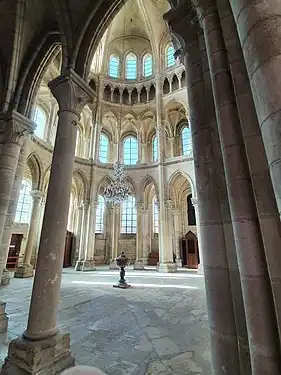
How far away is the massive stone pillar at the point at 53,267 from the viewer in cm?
224

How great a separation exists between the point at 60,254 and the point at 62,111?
7.50 feet

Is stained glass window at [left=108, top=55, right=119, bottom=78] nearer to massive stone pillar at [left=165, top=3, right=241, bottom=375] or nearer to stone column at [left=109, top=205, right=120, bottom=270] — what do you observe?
stone column at [left=109, top=205, right=120, bottom=270]

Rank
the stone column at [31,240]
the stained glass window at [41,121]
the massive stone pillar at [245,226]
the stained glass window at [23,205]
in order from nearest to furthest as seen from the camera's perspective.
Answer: the massive stone pillar at [245,226], the stone column at [31,240], the stained glass window at [41,121], the stained glass window at [23,205]

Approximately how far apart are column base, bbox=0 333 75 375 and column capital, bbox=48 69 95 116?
3.25 metres

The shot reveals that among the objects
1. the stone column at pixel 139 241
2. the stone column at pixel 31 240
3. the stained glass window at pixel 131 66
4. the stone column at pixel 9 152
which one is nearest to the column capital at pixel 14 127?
the stone column at pixel 9 152

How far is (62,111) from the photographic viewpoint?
3498 mm

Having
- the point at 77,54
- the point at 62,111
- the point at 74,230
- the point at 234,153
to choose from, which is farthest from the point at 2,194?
the point at 74,230

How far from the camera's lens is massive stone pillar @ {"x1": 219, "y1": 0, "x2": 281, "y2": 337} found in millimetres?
1293

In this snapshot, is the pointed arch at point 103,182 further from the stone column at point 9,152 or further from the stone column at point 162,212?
the stone column at point 9,152

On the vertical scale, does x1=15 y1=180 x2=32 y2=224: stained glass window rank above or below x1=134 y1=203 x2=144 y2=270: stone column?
above

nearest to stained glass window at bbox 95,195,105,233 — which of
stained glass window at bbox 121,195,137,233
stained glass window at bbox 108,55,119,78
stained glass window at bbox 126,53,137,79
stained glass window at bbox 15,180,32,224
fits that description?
stained glass window at bbox 121,195,137,233

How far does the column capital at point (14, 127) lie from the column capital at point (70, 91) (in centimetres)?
131

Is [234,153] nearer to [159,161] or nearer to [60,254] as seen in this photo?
[60,254]

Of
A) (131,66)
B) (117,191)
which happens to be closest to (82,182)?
(117,191)
